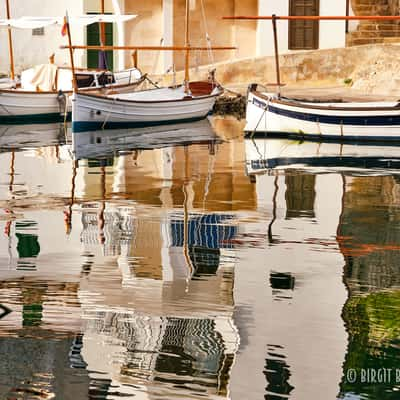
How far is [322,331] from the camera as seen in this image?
10.0 metres

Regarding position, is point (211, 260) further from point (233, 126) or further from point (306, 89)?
point (306, 89)

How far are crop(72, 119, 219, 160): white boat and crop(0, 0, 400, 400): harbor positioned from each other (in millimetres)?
100

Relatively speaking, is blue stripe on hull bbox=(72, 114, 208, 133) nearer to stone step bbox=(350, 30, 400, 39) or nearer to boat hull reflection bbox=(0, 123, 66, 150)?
boat hull reflection bbox=(0, 123, 66, 150)

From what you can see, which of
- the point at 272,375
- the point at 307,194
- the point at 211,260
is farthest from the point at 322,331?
the point at 307,194

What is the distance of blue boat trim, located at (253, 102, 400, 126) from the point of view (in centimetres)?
2792

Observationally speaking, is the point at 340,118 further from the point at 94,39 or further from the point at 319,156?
the point at 94,39

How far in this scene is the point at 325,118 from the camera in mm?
28656

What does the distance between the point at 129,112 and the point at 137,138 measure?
106 inches

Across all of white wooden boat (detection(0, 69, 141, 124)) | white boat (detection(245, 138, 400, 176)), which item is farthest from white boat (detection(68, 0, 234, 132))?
white boat (detection(245, 138, 400, 176))

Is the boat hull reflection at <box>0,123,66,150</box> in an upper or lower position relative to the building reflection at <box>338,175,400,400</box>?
lower

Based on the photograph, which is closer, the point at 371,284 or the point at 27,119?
the point at 371,284

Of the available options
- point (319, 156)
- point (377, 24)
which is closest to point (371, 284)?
point (319, 156)

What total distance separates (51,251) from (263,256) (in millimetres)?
2355

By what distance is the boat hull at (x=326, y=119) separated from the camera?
28000mm
